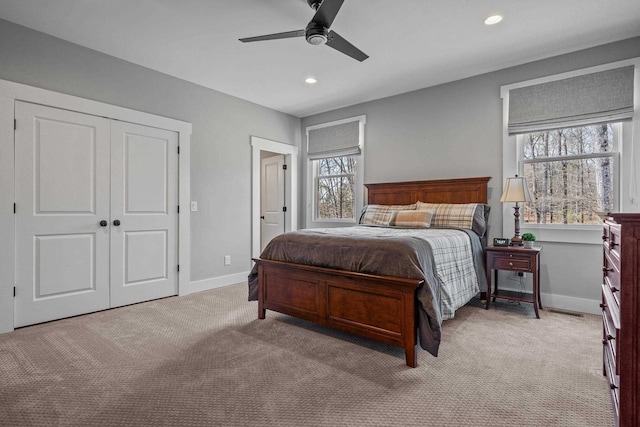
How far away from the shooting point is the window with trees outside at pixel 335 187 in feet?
17.5

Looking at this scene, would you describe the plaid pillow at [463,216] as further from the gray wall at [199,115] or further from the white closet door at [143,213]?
the white closet door at [143,213]

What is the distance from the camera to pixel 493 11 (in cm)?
269

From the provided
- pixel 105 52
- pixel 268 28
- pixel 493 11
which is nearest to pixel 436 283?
pixel 493 11

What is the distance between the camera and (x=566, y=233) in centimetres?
346

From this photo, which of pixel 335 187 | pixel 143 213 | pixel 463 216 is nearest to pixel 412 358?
pixel 463 216

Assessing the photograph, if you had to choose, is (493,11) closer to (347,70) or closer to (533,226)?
(347,70)

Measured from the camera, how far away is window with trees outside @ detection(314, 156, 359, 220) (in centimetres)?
533

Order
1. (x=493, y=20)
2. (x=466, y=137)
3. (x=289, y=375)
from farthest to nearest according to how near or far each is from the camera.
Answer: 1. (x=466, y=137)
2. (x=493, y=20)
3. (x=289, y=375)

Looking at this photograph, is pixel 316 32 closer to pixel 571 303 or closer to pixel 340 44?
pixel 340 44

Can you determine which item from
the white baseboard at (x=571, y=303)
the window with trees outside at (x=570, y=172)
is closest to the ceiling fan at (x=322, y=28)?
the window with trees outside at (x=570, y=172)

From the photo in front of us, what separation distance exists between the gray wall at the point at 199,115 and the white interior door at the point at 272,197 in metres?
0.54

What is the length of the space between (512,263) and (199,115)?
397 centimetres

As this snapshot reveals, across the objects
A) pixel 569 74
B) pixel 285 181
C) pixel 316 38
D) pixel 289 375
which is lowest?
pixel 289 375

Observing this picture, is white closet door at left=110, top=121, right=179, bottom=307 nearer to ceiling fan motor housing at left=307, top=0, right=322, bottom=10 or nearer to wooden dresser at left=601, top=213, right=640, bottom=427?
ceiling fan motor housing at left=307, top=0, right=322, bottom=10
